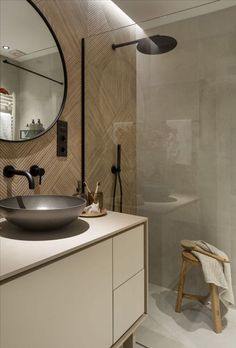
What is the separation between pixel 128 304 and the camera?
3.89ft

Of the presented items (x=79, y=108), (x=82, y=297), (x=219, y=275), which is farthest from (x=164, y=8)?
(x=82, y=297)

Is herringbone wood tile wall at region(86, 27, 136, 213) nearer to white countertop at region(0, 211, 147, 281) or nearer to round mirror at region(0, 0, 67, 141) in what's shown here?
round mirror at region(0, 0, 67, 141)

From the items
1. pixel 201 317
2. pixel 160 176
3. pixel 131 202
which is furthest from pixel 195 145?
pixel 201 317

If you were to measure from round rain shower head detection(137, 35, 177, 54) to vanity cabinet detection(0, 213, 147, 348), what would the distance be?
1429mm

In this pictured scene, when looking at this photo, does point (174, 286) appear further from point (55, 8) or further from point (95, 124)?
point (55, 8)

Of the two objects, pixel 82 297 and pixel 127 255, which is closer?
pixel 82 297

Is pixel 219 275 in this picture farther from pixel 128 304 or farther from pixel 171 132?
pixel 171 132

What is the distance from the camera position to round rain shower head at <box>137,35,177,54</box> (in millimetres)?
1907

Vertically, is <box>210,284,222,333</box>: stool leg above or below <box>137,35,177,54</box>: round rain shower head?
below

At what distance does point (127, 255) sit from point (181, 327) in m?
0.91

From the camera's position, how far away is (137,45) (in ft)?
6.63

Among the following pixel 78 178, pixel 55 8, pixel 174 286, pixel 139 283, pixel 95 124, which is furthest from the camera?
pixel 174 286

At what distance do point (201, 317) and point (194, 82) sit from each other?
5.64 ft

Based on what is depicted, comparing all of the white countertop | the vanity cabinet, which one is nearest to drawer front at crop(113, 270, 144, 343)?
the vanity cabinet
